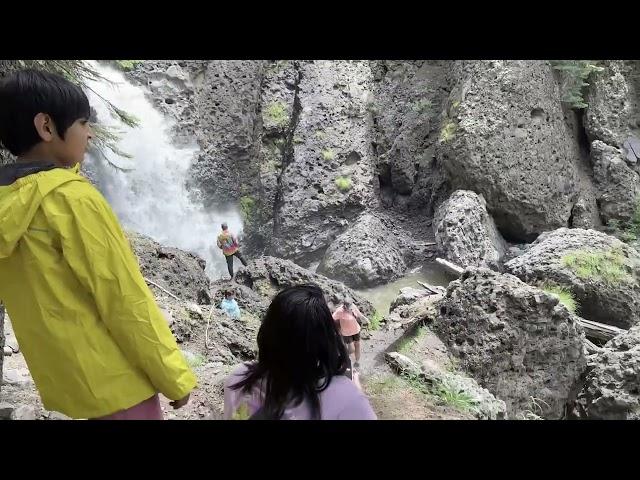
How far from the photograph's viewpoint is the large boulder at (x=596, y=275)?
21.7 ft

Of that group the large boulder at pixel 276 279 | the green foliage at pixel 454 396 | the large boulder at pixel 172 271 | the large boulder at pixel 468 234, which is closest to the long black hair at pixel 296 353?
the green foliage at pixel 454 396

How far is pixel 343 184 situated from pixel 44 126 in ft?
32.1

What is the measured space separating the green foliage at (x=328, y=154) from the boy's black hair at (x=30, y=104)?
9.89 metres

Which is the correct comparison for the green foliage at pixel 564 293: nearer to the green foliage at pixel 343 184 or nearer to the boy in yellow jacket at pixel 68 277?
the green foliage at pixel 343 184

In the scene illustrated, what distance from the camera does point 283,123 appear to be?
11969mm

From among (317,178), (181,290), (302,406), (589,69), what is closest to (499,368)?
(302,406)

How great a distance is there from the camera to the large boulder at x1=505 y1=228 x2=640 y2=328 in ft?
21.7

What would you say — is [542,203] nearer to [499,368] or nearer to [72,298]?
[499,368]

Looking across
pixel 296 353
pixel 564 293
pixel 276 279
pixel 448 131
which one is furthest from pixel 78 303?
pixel 448 131

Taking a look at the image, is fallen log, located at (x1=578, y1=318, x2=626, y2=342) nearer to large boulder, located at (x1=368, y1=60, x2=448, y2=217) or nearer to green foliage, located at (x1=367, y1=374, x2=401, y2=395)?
green foliage, located at (x1=367, y1=374, x2=401, y2=395)

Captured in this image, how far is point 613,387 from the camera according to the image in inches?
160

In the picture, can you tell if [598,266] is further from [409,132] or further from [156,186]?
[156,186]

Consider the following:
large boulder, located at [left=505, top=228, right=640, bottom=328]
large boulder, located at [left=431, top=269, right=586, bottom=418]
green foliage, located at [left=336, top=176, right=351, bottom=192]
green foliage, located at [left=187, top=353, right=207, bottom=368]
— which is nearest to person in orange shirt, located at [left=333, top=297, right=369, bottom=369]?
large boulder, located at [left=431, top=269, right=586, bottom=418]

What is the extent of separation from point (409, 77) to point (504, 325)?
886 cm
